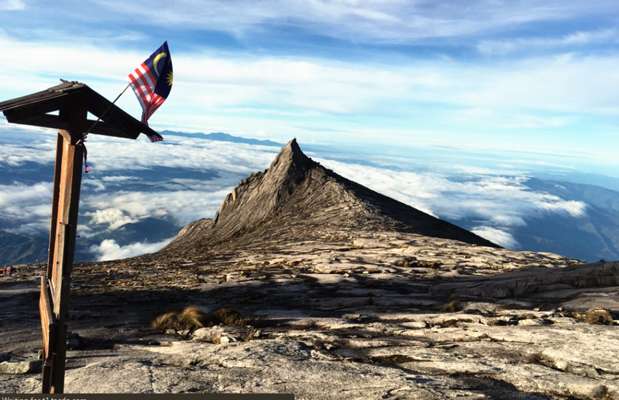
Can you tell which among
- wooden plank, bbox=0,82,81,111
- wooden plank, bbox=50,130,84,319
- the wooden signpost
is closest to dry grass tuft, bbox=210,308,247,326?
the wooden signpost

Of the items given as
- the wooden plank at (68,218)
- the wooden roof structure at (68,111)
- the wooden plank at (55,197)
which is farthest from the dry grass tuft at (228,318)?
the wooden roof structure at (68,111)

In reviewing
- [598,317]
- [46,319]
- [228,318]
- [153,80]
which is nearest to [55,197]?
[46,319]

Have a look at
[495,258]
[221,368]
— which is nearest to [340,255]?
[495,258]

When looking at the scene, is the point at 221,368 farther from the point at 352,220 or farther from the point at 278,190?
the point at 278,190

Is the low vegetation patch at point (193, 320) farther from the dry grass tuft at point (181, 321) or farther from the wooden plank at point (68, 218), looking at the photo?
the wooden plank at point (68, 218)

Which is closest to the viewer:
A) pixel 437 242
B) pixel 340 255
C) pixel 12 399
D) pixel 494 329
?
pixel 12 399

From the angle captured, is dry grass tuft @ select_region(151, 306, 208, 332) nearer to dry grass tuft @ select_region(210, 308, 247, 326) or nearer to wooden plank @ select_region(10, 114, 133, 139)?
dry grass tuft @ select_region(210, 308, 247, 326)
